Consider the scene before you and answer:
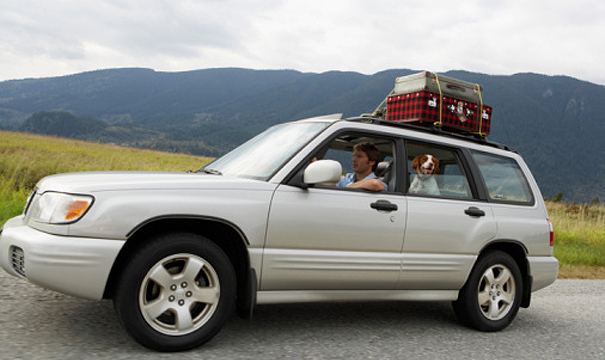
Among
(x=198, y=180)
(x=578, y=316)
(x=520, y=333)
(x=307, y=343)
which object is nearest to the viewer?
(x=198, y=180)

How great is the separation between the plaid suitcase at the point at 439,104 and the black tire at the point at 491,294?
4.24ft

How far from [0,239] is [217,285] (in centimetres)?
150

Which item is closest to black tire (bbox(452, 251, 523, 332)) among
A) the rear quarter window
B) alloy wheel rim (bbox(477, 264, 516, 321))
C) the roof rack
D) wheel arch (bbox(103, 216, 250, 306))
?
alloy wheel rim (bbox(477, 264, 516, 321))

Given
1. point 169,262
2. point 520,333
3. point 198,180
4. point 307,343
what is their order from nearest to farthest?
point 169,262, point 198,180, point 307,343, point 520,333

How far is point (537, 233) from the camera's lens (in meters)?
5.13

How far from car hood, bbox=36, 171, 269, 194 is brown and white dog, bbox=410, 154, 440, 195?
4.74 feet

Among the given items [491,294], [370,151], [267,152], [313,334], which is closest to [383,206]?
[370,151]

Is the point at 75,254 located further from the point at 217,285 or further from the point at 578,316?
the point at 578,316

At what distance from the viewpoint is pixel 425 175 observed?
464 centimetres

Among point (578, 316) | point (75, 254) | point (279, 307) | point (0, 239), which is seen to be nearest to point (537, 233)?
point (578, 316)

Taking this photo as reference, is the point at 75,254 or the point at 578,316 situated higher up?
the point at 75,254

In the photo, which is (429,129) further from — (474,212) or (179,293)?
(179,293)

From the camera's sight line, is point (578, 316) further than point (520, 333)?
Yes

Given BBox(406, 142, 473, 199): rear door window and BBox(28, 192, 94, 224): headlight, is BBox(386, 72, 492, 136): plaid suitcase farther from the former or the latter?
BBox(28, 192, 94, 224): headlight
